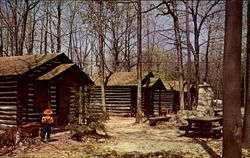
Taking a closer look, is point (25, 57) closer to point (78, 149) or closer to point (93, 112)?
point (93, 112)

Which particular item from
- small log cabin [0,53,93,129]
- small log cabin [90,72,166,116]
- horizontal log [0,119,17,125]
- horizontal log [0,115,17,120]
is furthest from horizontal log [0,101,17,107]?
small log cabin [90,72,166,116]

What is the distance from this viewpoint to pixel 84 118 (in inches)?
517

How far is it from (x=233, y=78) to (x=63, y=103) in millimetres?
12501

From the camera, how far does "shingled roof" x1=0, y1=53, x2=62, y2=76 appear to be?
14352mm

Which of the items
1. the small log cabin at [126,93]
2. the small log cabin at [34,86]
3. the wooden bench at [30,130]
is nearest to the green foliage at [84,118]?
the small log cabin at [34,86]

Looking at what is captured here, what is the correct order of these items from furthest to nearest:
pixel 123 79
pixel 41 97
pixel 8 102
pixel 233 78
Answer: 1. pixel 123 79
2. pixel 41 97
3. pixel 8 102
4. pixel 233 78

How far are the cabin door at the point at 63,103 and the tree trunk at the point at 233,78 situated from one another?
39.6 feet

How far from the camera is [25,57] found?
16859 mm

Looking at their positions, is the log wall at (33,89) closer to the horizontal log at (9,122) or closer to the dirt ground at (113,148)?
the horizontal log at (9,122)

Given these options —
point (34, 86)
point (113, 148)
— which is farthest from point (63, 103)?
point (113, 148)

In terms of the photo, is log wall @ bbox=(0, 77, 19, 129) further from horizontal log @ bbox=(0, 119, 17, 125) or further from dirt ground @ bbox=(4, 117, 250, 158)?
dirt ground @ bbox=(4, 117, 250, 158)

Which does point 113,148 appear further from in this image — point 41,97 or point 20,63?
point 20,63

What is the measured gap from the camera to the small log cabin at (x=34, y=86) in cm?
1423

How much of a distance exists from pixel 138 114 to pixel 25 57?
8.37 m
